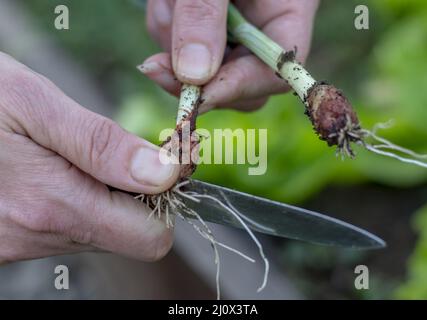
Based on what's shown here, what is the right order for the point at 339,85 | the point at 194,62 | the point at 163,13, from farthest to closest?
the point at 339,85
the point at 163,13
the point at 194,62

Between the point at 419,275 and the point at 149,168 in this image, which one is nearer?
the point at 149,168

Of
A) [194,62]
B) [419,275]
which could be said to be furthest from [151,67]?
[419,275]

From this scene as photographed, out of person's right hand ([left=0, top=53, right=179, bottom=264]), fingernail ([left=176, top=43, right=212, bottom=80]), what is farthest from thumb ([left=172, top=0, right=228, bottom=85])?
→ person's right hand ([left=0, top=53, right=179, bottom=264])

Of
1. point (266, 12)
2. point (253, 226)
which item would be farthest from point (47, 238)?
point (266, 12)

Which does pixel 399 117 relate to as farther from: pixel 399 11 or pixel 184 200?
pixel 184 200

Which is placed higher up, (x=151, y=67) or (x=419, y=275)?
(x=151, y=67)

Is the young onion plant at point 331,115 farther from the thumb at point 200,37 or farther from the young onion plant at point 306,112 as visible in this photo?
the thumb at point 200,37

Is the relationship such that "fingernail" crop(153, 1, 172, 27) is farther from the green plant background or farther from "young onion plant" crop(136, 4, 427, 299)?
the green plant background

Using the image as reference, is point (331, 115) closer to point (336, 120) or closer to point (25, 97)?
point (336, 120)
